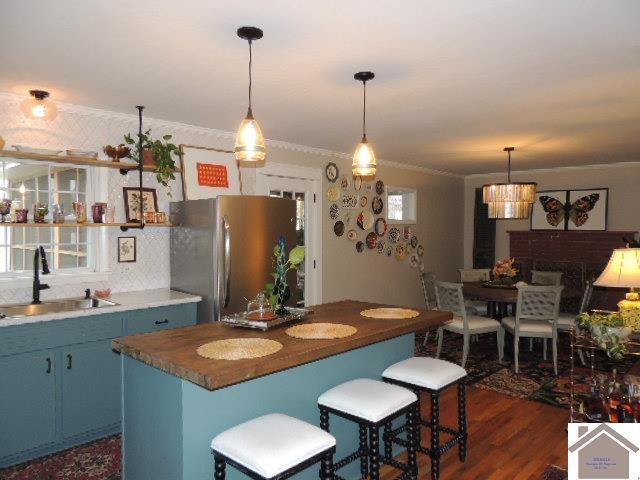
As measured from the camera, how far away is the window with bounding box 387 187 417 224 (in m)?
6.71

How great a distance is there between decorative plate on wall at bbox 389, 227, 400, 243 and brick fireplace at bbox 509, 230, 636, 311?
7.12 feet

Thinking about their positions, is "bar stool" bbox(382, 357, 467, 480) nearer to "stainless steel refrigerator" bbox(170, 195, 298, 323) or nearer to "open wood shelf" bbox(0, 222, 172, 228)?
"stainless steel refrigerator" bbox(170, 195, 298, 323)

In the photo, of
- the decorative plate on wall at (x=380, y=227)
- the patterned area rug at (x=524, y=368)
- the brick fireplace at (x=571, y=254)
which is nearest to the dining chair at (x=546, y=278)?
the brick fireplace at (x=571, y=254)

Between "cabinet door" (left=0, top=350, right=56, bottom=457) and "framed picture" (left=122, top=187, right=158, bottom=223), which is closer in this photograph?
"cabinet door" (left=0, top=350, right=56, bottom=457)

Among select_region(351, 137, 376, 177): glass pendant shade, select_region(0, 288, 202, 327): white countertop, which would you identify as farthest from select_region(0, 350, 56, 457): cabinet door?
select_region(351, 137, 376, 177): glass pendant shade

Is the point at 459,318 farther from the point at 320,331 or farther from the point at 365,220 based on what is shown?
the point at 320,331

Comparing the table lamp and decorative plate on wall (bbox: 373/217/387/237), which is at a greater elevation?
decorative plate on wall (bbox: 373/217/387/237)

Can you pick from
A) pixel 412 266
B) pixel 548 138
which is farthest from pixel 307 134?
pixel 412 266

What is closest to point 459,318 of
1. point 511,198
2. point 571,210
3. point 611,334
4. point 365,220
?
point 511,198

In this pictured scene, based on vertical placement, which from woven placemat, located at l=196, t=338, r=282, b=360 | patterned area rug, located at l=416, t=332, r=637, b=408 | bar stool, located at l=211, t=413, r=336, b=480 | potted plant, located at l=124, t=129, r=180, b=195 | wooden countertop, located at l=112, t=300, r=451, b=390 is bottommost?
patterned area rug, located at l=416, t=332, r=637, b=408

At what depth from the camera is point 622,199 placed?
21.2ft

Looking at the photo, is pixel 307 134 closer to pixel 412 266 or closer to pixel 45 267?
pixel 45 267

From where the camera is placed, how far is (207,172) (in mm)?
4324

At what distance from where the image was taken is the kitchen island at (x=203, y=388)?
5.88 ft
